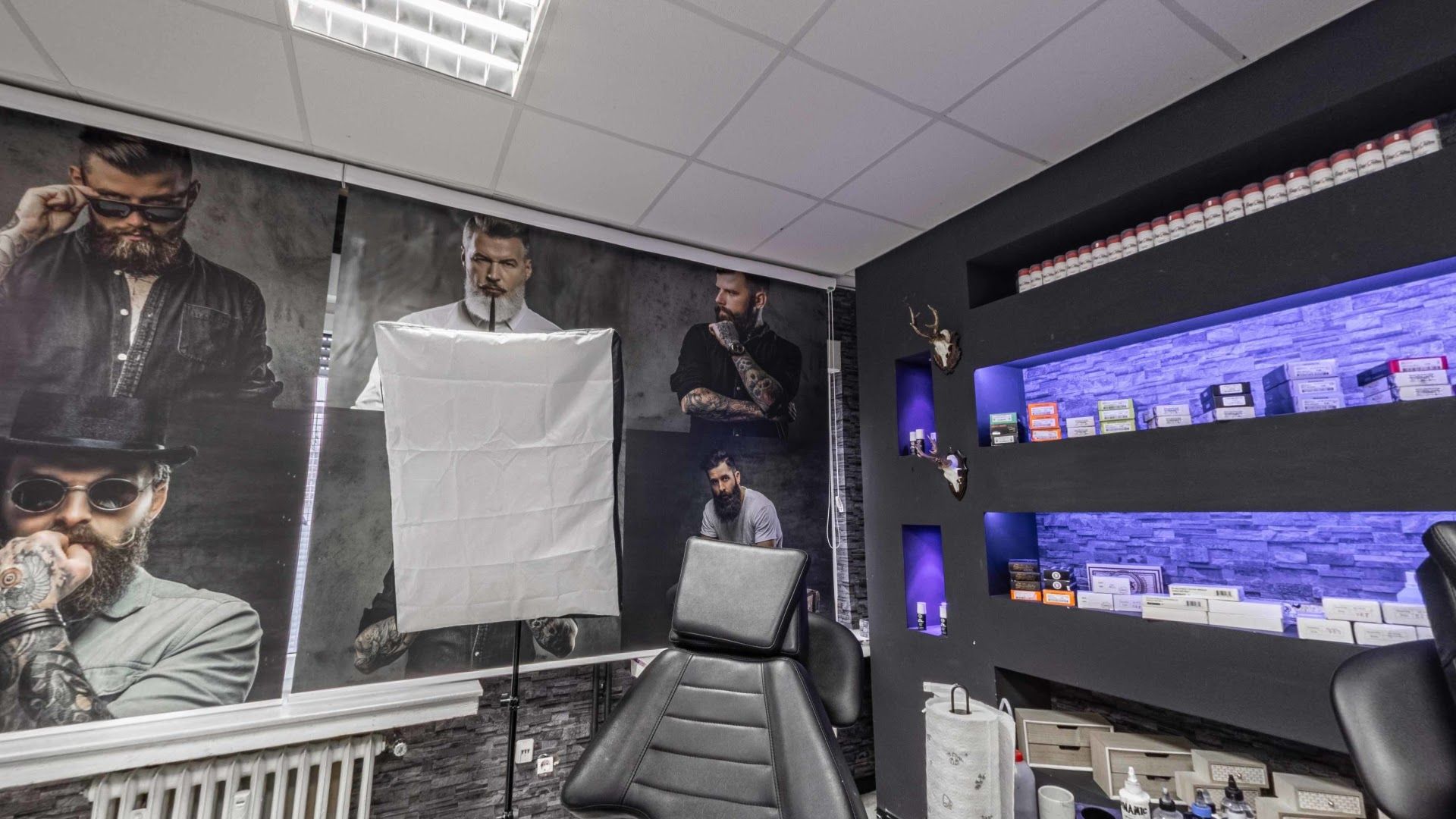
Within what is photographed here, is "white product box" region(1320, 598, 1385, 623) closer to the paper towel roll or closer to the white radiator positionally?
the paper towel roll

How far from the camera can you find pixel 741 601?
164 cm

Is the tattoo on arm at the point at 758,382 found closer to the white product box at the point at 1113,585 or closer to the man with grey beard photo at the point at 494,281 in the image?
the man with grey beard photo at the point at 494,281

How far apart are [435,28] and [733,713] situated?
7.65 ft

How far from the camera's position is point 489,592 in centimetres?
174

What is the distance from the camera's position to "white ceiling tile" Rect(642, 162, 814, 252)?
2693 mm

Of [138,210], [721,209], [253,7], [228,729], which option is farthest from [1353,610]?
[138,210]

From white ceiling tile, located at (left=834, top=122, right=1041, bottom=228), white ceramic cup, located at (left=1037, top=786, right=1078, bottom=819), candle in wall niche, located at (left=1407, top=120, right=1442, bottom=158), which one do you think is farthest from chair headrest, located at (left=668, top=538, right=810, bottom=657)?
candle in wall niche, located at (left=1407, top=120, right=1442, bottom=158)

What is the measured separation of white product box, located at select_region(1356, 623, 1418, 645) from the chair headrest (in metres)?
1.57

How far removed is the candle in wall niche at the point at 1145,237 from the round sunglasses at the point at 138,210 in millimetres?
3741

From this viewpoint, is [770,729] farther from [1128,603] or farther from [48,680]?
[48,680]

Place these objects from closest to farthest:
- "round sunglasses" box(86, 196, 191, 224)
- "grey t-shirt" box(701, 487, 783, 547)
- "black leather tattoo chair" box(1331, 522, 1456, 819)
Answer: "black leather tattoo chair" box(1331, 522, 1456, 819)
"round sunglasses" box(86, 196, 191, 224)
"grey t-shirt" box(701, 487, 783, 547)

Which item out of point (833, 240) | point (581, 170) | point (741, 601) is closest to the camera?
point (741, 601)

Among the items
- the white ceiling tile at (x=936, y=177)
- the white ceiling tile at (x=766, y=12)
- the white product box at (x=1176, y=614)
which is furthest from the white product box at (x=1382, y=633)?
the white ceiling tile at (x=766, y=12)

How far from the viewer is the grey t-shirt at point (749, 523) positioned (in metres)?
3.17
